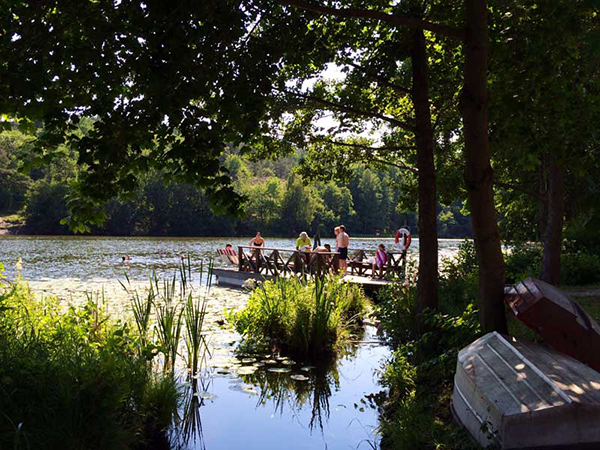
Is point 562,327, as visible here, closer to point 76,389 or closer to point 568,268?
point 76,389

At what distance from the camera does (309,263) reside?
1833 centimetres

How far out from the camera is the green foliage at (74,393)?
14.2 ft

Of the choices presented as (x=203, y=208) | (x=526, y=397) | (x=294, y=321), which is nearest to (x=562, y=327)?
(x=526, y=397)

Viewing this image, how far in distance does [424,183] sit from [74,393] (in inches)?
224

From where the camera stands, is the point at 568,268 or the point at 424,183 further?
A: the point at 568,268

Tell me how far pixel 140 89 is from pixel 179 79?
417 mm

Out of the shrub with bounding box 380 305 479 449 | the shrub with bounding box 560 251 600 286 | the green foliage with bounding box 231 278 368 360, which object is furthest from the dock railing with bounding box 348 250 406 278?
the shrub with bounding box 380 305 479 449

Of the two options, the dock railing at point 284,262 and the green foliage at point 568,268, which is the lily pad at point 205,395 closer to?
the green foliage at point 568,268

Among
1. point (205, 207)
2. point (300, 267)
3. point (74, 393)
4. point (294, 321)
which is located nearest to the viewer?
point (74, 393)

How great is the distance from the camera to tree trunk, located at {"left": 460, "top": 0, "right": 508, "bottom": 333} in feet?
18.0

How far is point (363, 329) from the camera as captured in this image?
1149 cm

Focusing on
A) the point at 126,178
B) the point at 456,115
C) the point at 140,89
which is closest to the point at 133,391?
the point at 126,178

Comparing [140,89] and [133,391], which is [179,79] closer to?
[140,89]

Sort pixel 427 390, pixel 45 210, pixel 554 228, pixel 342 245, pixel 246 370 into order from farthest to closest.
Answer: pixel 45 210
pixel 342 245
pixel 554 228
pixel 246 370
pixel 427 390
